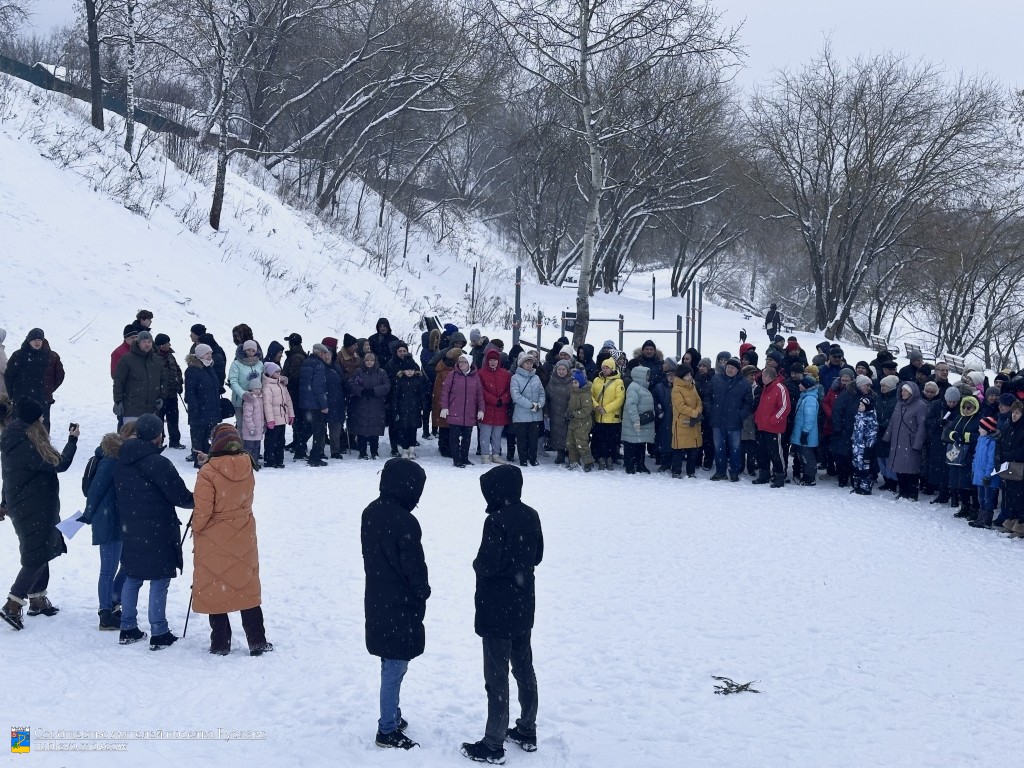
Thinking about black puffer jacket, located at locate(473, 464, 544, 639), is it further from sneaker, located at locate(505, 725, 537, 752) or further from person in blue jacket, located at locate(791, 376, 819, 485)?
person in blue jacket, located at locate(791, 376, 819, 485)

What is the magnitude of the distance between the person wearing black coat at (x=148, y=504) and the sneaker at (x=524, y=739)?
2.70 meters

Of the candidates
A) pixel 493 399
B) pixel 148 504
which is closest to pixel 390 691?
pixel 148 504

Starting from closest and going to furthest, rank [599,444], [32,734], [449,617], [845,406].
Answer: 1. [32,734]
2. [449,617]
3. [845,406]
4. [599,444]

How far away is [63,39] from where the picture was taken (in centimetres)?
6159

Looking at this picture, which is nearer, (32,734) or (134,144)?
(32,734)

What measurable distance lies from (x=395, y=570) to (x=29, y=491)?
3432 mm

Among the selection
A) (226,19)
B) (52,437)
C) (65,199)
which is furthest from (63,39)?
(52,437)

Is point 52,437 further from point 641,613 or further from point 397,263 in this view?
point 397,263

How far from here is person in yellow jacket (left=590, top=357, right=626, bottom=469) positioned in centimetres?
1480

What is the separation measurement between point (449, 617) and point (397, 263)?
1136 inches

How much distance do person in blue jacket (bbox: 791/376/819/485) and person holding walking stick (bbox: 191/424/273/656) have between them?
364 inches

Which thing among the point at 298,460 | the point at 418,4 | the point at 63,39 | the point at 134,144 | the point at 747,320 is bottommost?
the point at 298,460

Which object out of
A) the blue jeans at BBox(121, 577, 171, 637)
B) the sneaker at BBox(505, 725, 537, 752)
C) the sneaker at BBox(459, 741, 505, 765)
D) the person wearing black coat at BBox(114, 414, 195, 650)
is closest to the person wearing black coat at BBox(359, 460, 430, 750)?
the sneaker at BBox(459, 741, 505, 765)

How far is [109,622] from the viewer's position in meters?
7.45
